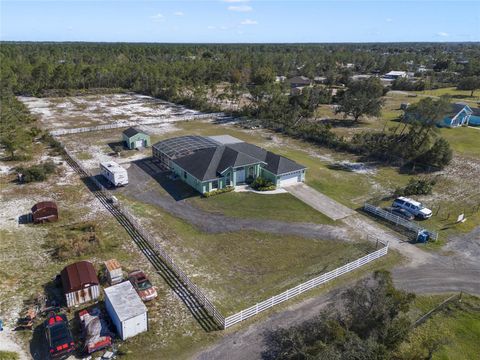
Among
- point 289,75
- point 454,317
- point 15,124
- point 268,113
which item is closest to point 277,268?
point 454,317

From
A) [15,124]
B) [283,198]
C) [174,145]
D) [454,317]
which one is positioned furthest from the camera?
[15,124]

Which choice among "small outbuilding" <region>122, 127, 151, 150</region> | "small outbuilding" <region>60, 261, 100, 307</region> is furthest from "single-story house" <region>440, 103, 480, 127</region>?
"small outbuilding" <region>60, 261, 100, 307</region>

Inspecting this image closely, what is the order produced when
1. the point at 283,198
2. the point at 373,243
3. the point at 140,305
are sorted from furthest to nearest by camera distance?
the point at 283,198 < the point at 373,243 < the point at 140,305

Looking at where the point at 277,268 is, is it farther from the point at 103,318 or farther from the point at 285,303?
the point at 103,318

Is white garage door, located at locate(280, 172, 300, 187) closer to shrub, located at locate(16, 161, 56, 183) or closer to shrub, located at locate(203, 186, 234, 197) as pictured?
shrub, located at locate(203, 186, 234, 197)

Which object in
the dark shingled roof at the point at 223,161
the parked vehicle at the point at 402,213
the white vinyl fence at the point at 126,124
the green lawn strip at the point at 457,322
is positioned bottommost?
the green lawn strip at the point at 457,322

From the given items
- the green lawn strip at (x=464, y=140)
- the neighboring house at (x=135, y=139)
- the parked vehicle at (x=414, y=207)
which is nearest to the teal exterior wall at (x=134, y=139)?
the neighboring house at (x=135, y=139)

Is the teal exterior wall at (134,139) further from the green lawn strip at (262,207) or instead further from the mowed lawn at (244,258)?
the mowed lawn at (244,258)

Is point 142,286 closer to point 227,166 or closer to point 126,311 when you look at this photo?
point 126,311
